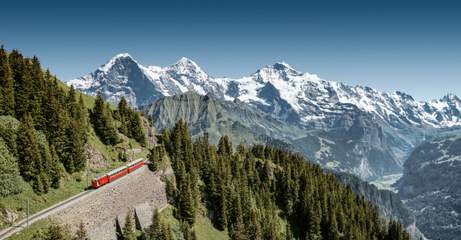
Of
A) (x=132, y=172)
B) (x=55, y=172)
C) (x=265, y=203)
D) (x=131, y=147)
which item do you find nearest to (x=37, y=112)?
(x=55, y=172)

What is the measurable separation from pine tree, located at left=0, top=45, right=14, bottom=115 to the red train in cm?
2454

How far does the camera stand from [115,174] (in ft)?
305

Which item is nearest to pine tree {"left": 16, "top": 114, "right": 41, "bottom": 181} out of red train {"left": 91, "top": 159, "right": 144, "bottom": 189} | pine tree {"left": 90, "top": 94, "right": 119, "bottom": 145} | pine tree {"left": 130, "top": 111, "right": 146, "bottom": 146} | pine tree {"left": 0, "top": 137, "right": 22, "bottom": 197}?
pine tree {"left": 0, "top": 137, "right": 22, "bottom": 197}

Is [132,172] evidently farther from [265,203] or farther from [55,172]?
[265,203]

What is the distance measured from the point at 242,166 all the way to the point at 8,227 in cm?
11066

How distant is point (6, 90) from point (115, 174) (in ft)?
99.2

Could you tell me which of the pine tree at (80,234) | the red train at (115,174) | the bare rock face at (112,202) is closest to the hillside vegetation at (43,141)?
the red train at (115,174)

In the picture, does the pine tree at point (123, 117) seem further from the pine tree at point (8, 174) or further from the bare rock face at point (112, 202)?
the pine tree at point (8, 174)

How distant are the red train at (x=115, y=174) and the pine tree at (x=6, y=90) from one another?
80.5 feet

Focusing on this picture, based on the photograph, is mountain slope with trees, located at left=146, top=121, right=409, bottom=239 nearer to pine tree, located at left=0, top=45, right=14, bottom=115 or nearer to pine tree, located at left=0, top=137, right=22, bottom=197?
pine tree, located at left=0, top=45, right=14, bottom=115

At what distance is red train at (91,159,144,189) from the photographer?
8562 centimetres

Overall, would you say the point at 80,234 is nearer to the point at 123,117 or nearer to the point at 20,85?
the point at 20,85

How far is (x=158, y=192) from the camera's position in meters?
103

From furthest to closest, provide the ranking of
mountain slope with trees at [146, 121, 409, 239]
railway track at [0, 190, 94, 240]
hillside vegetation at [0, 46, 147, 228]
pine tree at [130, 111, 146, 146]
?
pine tree at [130, 111, 146, 146], mountain slope with trees at [146, 121, 409, 239], hillside vegetation at [0, 46, 147, 228], railway track at [0, 190, 94, 240]
